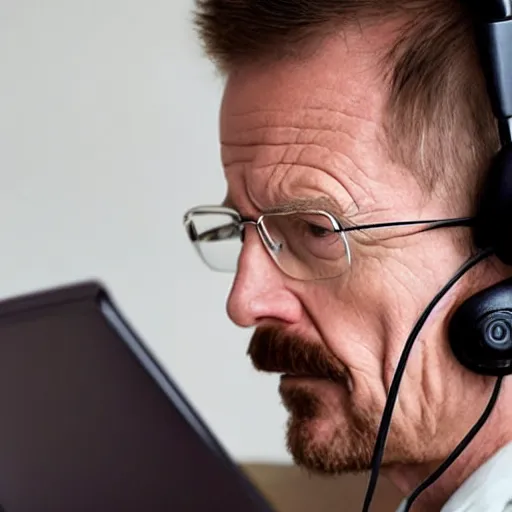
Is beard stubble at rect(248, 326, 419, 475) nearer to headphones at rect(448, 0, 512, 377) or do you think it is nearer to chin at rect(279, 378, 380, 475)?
chin at rect(279, 378, 380, 475)

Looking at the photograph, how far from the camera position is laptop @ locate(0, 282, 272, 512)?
0.70 meters

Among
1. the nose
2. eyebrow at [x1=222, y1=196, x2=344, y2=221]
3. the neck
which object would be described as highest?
eyebrow at [x1=222, y1=196, x2=344, y2=221]

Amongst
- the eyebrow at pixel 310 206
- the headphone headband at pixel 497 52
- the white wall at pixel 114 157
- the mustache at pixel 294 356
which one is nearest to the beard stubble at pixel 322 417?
the mustache at pixel 294 356

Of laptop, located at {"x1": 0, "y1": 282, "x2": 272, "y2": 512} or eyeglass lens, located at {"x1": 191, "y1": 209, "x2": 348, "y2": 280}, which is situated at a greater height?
laptop, located at {"x1": 0, "y1": 282, "x2": 272, "y2": 512}

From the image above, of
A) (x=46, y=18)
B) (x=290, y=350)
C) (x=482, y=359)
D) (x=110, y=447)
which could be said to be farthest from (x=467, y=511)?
(x=46, y=18)

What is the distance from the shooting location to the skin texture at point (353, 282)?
3.31 ft

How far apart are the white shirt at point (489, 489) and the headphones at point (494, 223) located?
80 mm

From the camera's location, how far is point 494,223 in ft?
3.09

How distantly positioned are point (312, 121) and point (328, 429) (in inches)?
12.1

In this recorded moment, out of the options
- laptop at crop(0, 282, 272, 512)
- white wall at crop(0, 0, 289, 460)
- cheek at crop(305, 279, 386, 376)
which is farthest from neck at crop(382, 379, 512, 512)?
white wall at crop(0, 0, 289, 460)

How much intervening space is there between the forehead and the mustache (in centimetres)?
14

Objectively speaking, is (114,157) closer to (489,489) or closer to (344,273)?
(344,273)

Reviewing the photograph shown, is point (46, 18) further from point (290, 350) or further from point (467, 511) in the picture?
point (467, 511)

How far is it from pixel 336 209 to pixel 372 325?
0.39ft
